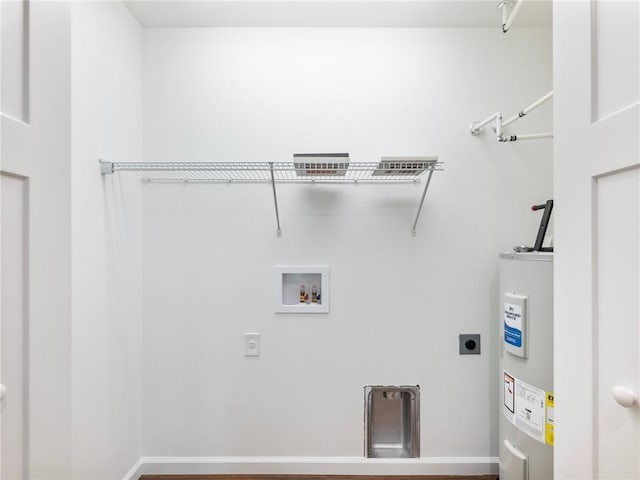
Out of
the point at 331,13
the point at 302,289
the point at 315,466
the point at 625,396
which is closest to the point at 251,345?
the point at 302,289

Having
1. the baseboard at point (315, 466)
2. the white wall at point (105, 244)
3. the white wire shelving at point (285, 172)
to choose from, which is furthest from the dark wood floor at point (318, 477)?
the white wire shelving at point (285, 172)

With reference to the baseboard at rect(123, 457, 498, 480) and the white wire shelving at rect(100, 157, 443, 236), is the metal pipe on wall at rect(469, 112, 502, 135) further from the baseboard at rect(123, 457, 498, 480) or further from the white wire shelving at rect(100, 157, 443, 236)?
the baseboard at rect(123, 457, 498, 480)

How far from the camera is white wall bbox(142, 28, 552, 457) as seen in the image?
5.58ft

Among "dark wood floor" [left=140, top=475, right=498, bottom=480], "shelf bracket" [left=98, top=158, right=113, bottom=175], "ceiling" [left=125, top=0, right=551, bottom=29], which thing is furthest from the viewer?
"dark wood floor" [left=140, top=475, right=498, bottom=480]

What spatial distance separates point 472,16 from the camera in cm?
162

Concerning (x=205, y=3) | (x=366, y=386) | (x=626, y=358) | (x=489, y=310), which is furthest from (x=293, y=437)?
(x=205, y=3)

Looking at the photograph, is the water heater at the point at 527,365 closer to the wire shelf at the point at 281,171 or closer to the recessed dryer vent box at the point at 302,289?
the wire shelf at the point at 281,171

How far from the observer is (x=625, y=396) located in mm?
628

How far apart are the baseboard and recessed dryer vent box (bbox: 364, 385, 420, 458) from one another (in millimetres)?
52

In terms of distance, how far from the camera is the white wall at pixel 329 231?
170cm

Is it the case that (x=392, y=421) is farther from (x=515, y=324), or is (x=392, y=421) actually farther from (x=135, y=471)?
(x=135, y=471)

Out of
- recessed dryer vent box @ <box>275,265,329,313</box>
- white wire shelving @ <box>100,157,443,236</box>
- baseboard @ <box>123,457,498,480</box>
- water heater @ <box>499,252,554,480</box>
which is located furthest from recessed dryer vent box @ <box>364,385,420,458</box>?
white wire shelving @ <box>100,157,443,236</box>

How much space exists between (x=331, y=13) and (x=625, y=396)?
1801 millimetres

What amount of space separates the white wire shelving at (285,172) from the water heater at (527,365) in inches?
21.3
